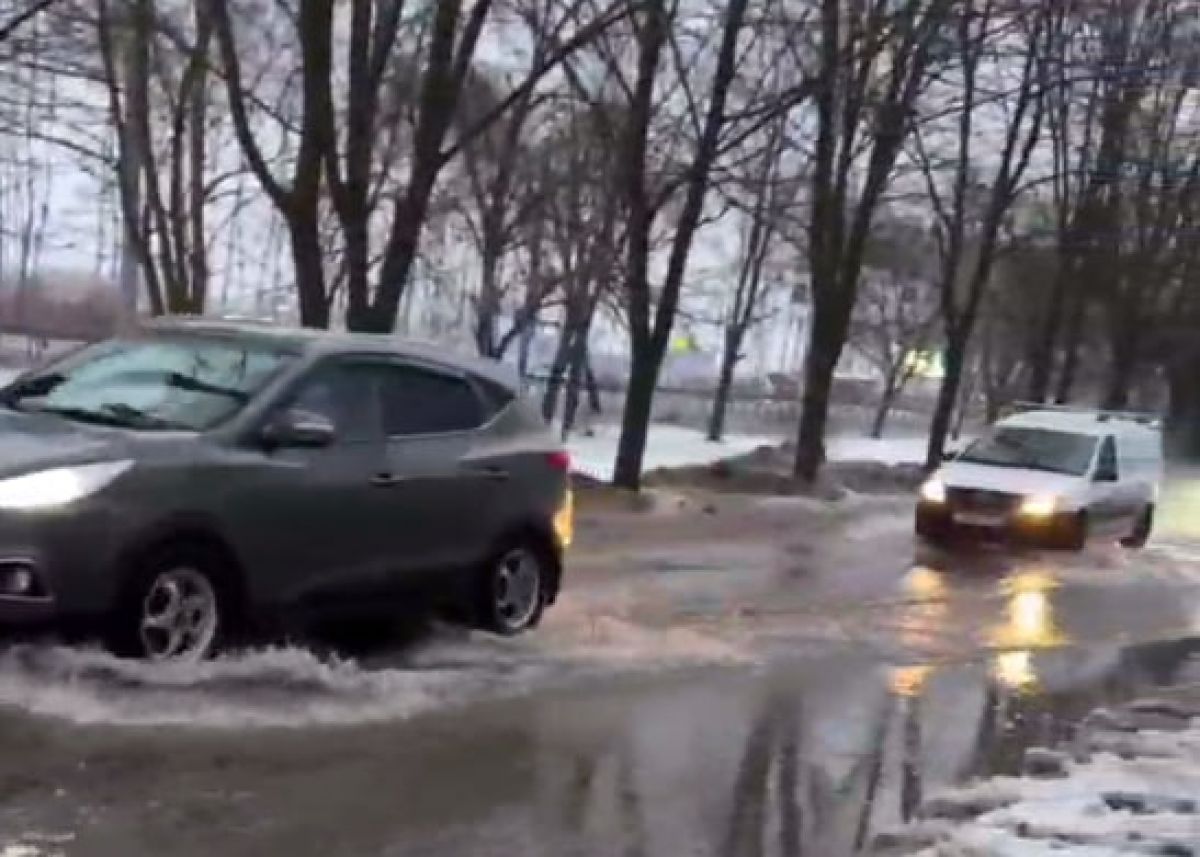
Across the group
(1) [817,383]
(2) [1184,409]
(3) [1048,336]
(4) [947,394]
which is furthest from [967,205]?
(2) [1184,409]

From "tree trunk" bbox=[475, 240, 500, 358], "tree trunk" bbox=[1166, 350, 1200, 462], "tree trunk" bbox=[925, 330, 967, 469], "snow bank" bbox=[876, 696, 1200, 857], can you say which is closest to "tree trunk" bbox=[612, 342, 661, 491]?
"tree trunk" bbox=[925, 330, 967, 469]

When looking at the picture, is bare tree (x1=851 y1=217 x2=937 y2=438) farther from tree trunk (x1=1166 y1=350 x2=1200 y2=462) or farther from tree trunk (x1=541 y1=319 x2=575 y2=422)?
tree trunk (x1=541 y1=319 x2=575 y2=422)

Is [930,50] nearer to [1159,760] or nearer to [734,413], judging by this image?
[1159,760]

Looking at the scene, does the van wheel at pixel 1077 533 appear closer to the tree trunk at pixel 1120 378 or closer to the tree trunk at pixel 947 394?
the tree trunk at pixel 947 394

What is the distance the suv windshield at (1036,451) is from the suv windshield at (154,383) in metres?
15.5

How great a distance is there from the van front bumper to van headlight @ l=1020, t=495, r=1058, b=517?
0.13ft

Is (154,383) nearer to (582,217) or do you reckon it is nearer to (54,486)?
(54,486)

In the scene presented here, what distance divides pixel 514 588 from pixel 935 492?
12746 millimetres

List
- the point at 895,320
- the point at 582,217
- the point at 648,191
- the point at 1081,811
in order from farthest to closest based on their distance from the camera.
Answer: the point at 895,320 → the point at 582,217 → the point at 648,191 → the point at 1081,811

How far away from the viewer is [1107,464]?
2528 cm

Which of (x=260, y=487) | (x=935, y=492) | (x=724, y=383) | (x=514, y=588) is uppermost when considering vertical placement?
(x=260, y=487)

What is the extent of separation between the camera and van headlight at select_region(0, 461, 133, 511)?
899 cm

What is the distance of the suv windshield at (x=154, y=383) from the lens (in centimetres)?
1014

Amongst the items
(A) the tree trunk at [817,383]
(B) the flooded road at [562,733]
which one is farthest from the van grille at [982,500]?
(A) the tree trunk at [817,383]
